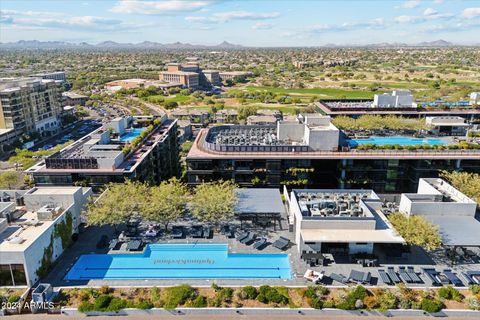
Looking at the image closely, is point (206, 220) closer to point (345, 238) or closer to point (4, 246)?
point (345, 238)

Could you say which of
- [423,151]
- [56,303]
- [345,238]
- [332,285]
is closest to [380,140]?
[423,151]

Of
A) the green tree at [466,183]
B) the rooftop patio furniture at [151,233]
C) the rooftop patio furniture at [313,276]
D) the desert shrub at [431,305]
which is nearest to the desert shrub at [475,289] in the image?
the desert shrub at [431,305]

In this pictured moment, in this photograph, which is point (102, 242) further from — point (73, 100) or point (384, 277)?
point (73, 100)

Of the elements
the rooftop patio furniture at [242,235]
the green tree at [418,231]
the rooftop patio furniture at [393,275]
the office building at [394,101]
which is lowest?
the rooftop patio furniture at [393,275]

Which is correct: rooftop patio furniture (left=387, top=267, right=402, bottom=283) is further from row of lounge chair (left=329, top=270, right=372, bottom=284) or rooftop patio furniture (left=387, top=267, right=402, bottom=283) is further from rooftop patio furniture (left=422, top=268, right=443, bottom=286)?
rooftop patio furniture (left=422, top=268, right=443, bottom=286)

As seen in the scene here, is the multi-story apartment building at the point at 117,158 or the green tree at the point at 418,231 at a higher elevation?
the multi-story apartment building at the point at 117,158

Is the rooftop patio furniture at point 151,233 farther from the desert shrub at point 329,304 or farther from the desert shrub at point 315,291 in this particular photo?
the desert shrub at point 329,304
